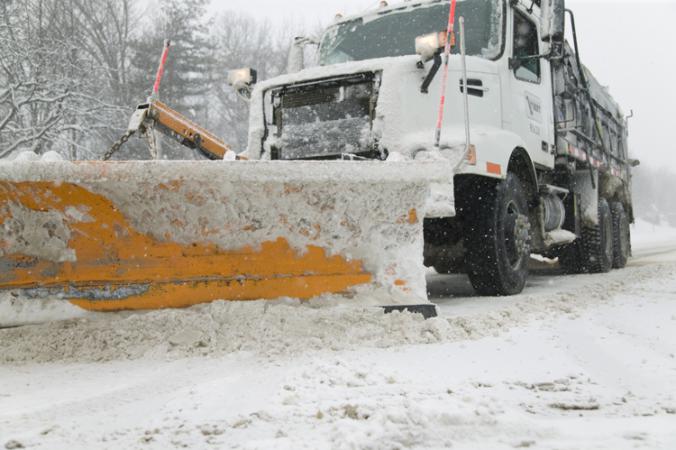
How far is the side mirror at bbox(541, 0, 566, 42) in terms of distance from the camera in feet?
15.8

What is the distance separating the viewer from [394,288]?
3.31 m

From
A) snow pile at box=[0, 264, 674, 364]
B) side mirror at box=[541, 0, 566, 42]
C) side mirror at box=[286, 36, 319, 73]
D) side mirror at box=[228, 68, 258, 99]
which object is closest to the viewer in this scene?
snow pile at box=[0, 264, 674, 364]

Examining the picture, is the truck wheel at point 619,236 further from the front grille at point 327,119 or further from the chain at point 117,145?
the chain at point 117,145

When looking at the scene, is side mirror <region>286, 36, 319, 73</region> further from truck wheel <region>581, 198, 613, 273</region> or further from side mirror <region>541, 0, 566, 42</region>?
truck wheel <region>581, 198, 613, 273</region>

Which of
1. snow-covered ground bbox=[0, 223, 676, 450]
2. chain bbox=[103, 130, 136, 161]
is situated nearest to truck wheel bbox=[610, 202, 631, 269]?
snow-covered ground bbox=[0, 223, 676, 450]

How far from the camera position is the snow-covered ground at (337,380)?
1830mm

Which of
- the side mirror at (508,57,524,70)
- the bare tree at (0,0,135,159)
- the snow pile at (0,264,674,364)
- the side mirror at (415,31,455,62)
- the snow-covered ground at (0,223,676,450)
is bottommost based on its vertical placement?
the snow-covered ground at (0,223,676,450)

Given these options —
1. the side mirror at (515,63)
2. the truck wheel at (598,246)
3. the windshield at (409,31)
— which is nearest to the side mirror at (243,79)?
the windshield at (409,31)

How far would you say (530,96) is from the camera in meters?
5.54

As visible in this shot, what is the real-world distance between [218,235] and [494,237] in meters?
2.27

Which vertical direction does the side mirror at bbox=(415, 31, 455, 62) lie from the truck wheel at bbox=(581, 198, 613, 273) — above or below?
above

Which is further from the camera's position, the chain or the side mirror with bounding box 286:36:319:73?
the side mirror with bounding box 286:36:319:73

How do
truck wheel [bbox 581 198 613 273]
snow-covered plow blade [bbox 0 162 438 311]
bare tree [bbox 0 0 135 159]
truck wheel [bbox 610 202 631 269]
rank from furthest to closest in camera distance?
bare tree [bbox 0 0 135 159], truck wheel [bbox 610 202 631 269], truck wheel [bbox 581 198 613 273], snow-covered plow blade [bbox 0 162 438 311]

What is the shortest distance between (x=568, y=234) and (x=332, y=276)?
154 inches
